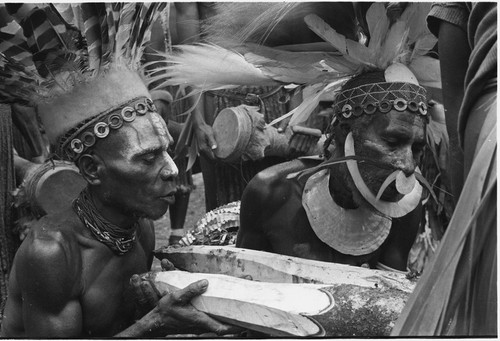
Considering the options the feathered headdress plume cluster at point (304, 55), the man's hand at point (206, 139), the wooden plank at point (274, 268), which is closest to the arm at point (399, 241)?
the feathered headdress plume cluster at point (304, 55)

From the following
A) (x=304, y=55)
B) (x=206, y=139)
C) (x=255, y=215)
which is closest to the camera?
(x=304, y=55)

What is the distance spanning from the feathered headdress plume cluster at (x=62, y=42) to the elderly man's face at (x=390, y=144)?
3.23ft

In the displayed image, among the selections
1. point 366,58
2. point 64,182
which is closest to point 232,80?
point 366,58

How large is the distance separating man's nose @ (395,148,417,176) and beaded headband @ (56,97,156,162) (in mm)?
992

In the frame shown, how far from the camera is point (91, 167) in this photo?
3225 mm

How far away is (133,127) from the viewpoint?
317 cm

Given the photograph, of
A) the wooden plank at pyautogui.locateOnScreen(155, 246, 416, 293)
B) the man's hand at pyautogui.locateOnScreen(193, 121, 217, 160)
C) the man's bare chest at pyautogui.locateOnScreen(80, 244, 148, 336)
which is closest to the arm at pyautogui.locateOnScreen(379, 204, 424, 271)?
the wooden plank at pyautogui.locateOnScreen(155, 246, 416, 293)

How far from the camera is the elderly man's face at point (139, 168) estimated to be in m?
3.16

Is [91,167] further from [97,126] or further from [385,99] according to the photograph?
[385,99]

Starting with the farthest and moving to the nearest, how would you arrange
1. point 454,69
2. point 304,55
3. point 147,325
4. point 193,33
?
point 193,33, point 304,55, point 147,325, point 454,69

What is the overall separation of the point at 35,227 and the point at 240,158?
1941 millimetres

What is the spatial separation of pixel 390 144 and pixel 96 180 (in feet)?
3.78

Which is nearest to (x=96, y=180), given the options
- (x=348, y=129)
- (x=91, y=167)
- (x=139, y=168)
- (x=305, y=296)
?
(x=91, y=167)

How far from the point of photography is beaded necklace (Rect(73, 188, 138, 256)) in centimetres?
325
